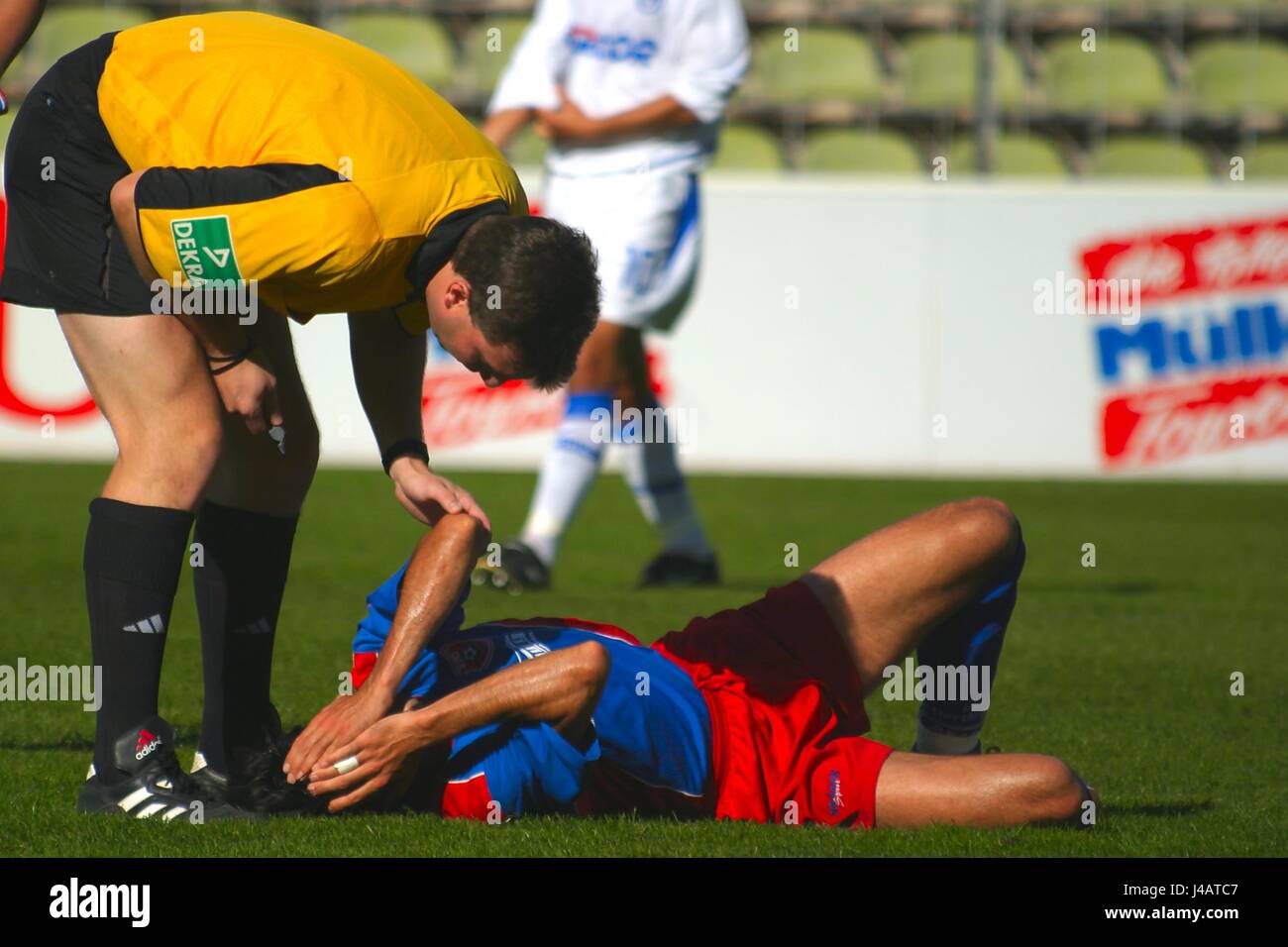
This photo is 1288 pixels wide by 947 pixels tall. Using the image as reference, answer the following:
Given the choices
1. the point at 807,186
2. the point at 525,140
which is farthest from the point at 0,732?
the point at 525,140

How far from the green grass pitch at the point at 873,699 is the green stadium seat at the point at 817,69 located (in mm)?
4457

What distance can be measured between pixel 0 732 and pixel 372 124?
6.38 ft

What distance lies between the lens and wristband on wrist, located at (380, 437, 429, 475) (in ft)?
12.1

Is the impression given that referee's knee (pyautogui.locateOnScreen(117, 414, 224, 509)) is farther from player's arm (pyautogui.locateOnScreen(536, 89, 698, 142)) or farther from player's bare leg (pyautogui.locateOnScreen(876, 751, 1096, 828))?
player's arm (pyautogui.locateOnScreen(536, 89, 698, 142))

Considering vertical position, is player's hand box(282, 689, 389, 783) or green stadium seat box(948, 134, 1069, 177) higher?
green stadium seat box(948, 134, 1069, 177)

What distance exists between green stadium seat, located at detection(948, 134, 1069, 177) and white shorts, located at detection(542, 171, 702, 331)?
→ 243 inches

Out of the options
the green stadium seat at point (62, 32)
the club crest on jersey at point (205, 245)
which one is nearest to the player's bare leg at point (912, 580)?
the club crest on jersey at point (205, 245)

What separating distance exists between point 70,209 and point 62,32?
36.9ft

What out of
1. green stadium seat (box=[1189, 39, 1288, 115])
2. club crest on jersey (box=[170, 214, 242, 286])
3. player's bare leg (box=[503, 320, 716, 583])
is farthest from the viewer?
green stadium seat (box=[1189, 39, 1288, 115])

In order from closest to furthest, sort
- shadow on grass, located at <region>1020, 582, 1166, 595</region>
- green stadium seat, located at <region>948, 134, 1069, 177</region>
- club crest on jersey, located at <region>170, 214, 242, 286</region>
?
club crest on jersey, located at <region>170, 214, 242, 286</region>, shadow on grass, located at <region>1020, 582, 1166, 595</region>, green stadium seat, located at <region>948, 134, 1069, 177</region>

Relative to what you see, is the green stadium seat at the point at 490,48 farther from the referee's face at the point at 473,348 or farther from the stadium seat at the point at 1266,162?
the referee's face at the point at 473,348

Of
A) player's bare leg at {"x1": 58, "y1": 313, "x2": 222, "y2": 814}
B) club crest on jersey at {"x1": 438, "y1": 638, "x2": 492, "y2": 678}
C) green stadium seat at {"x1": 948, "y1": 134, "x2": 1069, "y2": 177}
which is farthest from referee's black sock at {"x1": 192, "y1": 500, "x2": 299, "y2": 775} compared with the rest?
green stadium seat at {"x1": 948, "y1": 134, "x2": 1069, "y2": 177}

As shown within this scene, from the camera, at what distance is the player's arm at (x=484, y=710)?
129 inches
